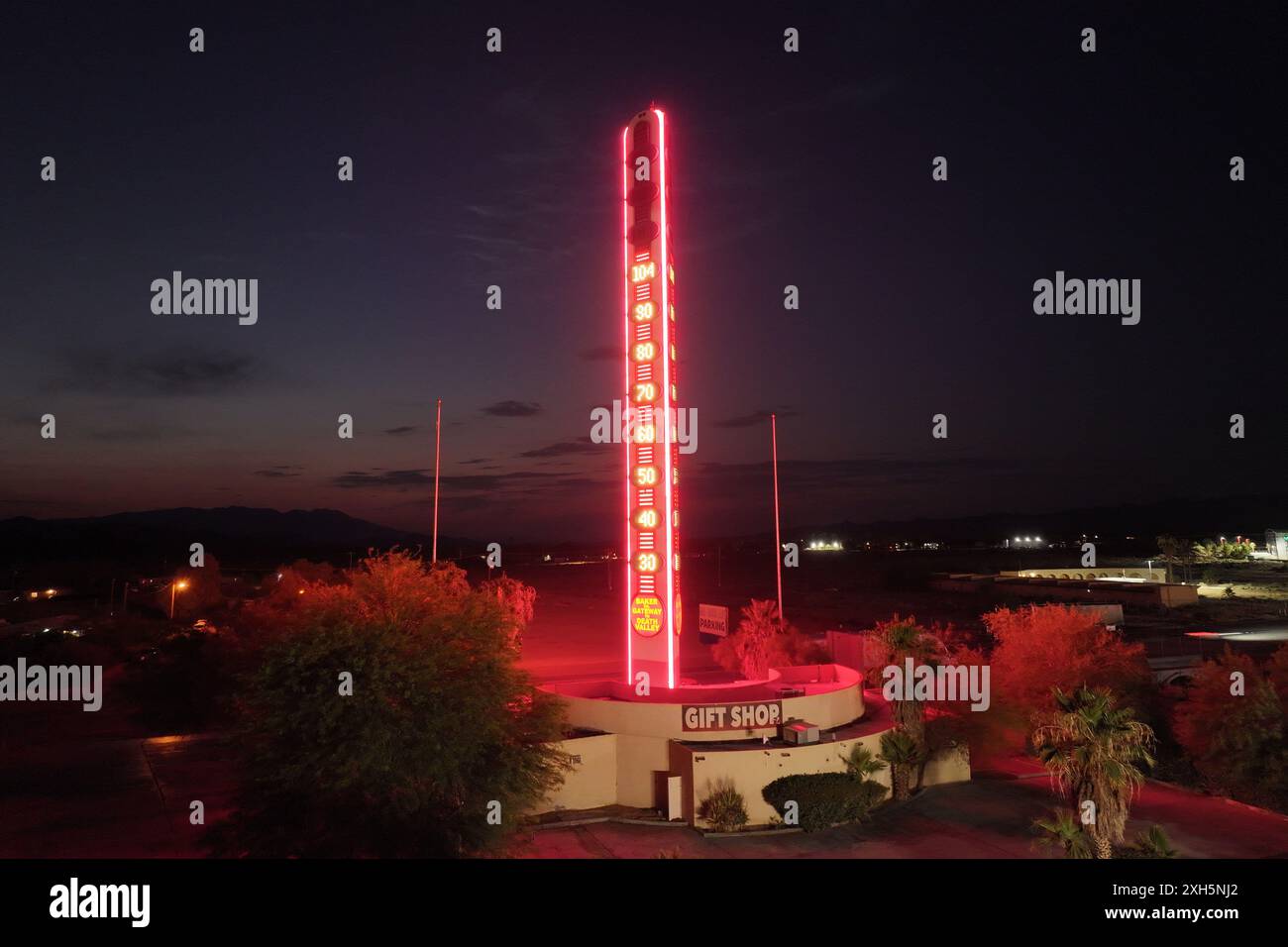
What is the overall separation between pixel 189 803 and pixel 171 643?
16.3 metres

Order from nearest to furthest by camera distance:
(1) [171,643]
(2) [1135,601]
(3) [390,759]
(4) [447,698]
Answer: (3) [390,759] → (4) [447,698] → (1) [171,643] → (2) [1135,601]

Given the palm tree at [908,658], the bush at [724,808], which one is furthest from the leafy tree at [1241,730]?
the bush at [724,808]

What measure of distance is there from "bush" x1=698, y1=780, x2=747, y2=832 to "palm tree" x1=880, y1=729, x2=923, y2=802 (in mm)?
5314

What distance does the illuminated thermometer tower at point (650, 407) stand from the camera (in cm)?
2631

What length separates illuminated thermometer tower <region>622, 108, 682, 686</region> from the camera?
26.3 meters

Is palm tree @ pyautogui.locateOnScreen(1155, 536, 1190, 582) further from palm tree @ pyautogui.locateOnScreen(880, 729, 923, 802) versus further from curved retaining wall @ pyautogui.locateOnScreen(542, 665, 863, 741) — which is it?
palm tree @ pyautogui.locateOnScreen(880, 729, 923, 802)

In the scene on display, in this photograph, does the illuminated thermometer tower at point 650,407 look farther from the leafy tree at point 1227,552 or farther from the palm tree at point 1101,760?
the leafy tree at point 1227,552

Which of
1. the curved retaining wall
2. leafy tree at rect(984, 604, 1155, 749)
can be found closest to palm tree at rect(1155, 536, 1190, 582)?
leafy tree at rect(984, 604, 1155, 749)

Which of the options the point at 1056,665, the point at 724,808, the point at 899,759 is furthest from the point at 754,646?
the point at 724,808

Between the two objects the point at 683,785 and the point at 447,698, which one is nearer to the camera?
the point at 447,698
